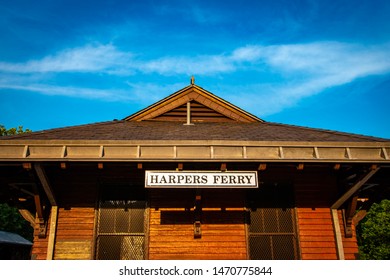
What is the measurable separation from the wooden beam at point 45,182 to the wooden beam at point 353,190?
7.32m

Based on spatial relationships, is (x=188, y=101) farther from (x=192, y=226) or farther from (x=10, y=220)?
(x=10, y=220)

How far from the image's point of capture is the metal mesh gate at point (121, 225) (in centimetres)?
802

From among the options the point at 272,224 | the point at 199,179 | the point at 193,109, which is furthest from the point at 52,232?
the point at 193,109

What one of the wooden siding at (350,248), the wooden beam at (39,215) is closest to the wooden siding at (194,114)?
the wooden beam at (39,215)

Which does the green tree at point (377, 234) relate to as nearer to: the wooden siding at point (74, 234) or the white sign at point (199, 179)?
the white sign at point (199, 179)

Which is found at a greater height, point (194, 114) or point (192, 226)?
point (194, 114)

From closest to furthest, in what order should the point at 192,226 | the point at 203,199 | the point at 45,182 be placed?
the point at 45,182
the point at 192,226
the point at 203,199

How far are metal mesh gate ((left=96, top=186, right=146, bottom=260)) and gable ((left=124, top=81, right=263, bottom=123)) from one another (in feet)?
13.1

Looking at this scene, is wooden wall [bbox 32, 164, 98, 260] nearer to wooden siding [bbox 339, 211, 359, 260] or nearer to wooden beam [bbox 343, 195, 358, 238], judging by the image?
wooden siding [bbox 339, 211, 359, 260]

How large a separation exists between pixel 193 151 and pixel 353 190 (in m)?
4.06

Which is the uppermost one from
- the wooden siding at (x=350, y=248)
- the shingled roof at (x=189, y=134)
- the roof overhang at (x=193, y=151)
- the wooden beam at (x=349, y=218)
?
the shingled roof at (x=189, y=134)

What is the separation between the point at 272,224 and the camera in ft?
27.8

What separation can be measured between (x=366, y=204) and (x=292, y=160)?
13.5 feet

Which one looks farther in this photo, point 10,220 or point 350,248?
point 10,220
